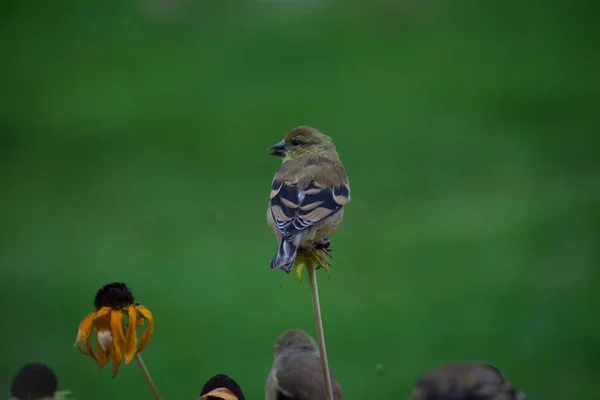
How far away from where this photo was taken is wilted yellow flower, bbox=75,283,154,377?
1.77 metres

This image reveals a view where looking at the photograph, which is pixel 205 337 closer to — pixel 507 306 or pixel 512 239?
pixel 507 306

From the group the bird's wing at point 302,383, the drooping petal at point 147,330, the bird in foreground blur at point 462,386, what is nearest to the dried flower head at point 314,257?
the drooping petal at point 147,330

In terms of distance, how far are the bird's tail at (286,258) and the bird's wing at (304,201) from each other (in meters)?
0.48

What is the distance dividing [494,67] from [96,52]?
549cm

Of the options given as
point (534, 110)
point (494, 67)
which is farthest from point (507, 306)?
point (494, 67)

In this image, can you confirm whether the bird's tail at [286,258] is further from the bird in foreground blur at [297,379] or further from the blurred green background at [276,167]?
the blurred green background at [276,167]

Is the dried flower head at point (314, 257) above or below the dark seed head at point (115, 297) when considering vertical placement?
above

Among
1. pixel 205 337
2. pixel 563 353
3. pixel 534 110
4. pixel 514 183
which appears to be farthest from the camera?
pixel 534 110

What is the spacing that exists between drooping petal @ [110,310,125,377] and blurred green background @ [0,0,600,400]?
3806 mm

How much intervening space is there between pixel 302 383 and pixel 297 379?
34mm

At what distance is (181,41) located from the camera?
12.9 metres

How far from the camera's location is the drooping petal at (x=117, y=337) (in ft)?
5.80

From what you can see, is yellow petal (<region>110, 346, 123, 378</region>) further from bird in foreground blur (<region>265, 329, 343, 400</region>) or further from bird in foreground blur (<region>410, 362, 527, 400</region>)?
bird in foreground blur (<region>265, 329, 343, 400</region>)

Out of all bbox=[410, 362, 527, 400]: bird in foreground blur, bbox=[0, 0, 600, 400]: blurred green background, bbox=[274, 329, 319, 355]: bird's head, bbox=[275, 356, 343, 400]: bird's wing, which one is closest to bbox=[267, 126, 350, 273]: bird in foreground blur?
bbox=[275, 356, 343, 400]: bird's wing
